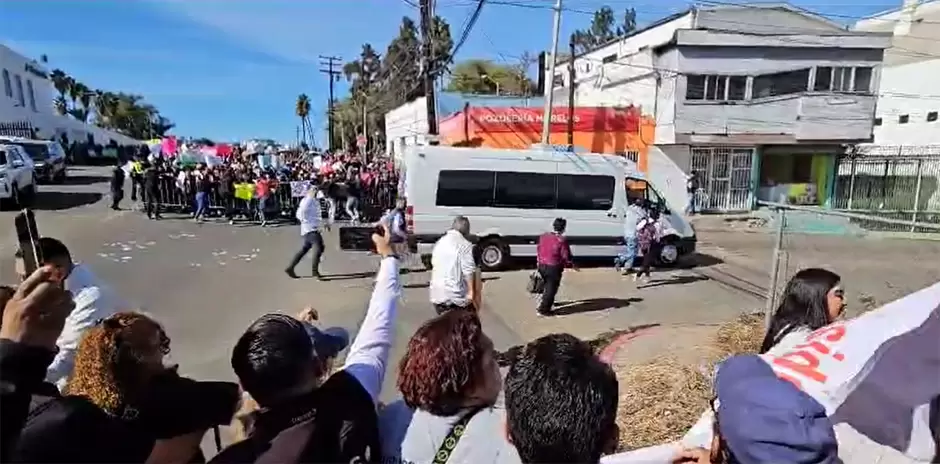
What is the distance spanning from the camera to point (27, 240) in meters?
2.66

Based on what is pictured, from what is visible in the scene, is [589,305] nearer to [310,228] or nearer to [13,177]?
[310,228]

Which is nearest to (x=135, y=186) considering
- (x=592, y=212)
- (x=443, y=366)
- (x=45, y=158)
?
(x=45, y=158)

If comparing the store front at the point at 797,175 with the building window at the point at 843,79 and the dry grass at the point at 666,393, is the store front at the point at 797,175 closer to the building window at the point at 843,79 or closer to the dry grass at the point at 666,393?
the building window at the point at 843,79

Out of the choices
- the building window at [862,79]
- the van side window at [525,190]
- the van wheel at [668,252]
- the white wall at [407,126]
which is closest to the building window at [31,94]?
the white wall at [407,126]

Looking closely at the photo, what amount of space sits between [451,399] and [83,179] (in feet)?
107

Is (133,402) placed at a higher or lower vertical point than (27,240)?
lower

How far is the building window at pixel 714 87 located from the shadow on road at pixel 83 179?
84.4 feet

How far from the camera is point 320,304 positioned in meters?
9.17

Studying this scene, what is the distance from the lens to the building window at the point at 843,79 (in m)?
23.2

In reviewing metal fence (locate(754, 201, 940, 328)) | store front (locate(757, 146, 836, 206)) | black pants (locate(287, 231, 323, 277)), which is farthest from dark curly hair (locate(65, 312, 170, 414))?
store front (locate(757, 146, 836, 206))

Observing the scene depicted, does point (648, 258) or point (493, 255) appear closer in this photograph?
point (648, 258)

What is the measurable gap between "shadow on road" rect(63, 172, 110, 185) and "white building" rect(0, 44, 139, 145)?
4.31 m

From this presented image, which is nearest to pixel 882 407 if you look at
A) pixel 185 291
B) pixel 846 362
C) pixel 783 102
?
pixel 846 362

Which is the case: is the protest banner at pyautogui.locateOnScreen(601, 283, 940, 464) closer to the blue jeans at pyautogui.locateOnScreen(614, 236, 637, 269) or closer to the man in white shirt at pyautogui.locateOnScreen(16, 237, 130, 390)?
the man in white shirt at pyautogui.locateOnScreen(16, 237, 130, 390)
